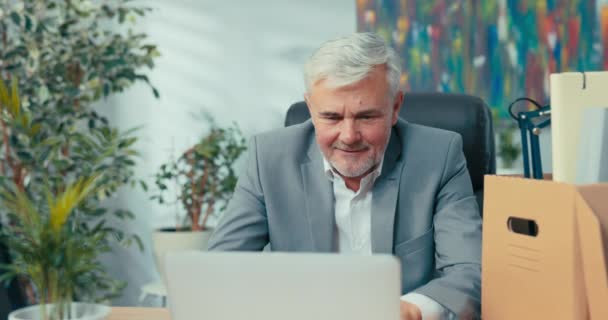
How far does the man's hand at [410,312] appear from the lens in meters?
1.21

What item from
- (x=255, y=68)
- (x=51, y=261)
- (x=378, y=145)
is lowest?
(x=51, y=261)

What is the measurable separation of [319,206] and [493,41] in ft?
7.29

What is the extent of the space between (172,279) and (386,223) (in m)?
0.80

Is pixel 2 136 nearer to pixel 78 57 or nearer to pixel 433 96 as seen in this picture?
pixel 78 57

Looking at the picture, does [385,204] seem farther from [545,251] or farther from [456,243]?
[545,251]

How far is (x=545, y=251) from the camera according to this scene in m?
1.11

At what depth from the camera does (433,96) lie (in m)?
2.03

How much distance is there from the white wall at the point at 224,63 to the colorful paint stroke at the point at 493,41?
29 cm

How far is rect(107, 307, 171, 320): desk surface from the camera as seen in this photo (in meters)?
1.46

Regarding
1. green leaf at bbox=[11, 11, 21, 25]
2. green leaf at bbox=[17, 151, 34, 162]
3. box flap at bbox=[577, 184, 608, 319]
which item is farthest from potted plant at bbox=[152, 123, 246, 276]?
box flap at bbox=[577, 184, 608, 319]

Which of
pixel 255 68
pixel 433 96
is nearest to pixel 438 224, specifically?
pixel 433 96

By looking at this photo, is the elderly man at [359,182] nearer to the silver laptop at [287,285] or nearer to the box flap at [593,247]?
the box flap at [593,247]

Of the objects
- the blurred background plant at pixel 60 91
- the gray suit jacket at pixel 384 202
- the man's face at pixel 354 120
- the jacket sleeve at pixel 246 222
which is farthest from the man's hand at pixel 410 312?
the blurred background plant at pixel 60 91

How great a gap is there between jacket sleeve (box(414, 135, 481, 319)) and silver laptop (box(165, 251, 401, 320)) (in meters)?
0.44
